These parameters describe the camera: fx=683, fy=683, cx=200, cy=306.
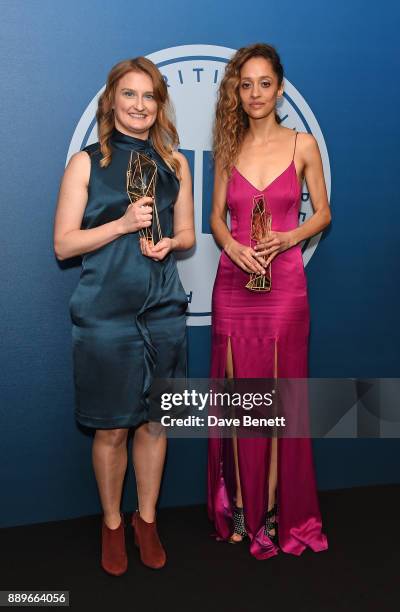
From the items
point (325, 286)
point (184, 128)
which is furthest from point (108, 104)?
point (325, 286)

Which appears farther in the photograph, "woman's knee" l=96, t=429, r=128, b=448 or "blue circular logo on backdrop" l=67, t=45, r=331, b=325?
"blue circular logo on backdrop" l=67, t=45, r=331, b=325

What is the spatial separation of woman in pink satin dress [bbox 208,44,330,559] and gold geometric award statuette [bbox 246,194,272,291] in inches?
2.8

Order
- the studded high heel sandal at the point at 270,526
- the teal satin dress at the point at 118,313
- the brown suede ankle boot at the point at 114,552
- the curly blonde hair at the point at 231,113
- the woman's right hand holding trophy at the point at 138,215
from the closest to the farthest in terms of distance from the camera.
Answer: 1. the woman's right hand holding trophy at the point at 138,215
2. the teal satin dress at the point at 118,313
3. the brown suede ankle boot at the point at 114,552
4. the curly blonde hair at the point at 231,113
5. the studded high heel sandal at the point at 270,526

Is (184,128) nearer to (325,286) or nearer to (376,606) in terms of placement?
(325,286)

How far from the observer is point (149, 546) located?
249 cm

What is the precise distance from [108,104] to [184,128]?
53 centimetres

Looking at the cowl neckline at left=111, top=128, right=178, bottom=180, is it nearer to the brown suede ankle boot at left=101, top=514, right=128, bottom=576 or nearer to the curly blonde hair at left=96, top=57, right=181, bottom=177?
the curly blonde hair at left=96, top=57, right=181, bottom=177

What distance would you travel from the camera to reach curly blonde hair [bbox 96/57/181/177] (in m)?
2.27

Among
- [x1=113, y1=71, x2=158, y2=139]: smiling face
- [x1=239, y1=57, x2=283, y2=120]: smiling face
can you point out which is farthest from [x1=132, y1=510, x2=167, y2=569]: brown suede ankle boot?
[x1=239, y1=57, x2=283, y2=120]: smiling face

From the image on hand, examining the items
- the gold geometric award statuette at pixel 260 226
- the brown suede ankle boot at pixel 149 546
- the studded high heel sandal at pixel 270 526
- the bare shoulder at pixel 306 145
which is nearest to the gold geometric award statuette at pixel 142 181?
the gold geometric award statuette at pixel 260 226

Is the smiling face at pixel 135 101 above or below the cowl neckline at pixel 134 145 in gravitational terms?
→ above

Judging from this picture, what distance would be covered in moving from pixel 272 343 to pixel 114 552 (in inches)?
37.2

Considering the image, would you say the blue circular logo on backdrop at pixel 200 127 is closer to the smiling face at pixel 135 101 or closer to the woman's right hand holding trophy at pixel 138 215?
the smiling face at pixel 135 101

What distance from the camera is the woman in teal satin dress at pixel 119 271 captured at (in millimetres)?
2271
